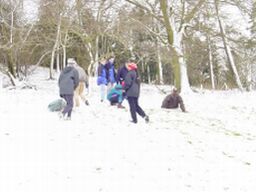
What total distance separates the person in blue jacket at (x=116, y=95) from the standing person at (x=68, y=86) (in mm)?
3170

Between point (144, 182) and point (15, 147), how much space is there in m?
2.95

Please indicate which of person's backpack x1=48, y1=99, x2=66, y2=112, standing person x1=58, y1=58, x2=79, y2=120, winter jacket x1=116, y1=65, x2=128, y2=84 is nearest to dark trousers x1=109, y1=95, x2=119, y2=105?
winter jacket x1=116, y1=65, x2=128, y2=84

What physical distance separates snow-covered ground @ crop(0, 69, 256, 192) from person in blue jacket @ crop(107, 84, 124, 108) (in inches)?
42.4

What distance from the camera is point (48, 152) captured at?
8.51 meters

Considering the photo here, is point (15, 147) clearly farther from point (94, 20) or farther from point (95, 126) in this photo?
point (94, 20)

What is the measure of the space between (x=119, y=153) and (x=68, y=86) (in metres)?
3.91

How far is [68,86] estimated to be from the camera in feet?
39.7

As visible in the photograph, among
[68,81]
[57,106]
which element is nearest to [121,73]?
[57,106]

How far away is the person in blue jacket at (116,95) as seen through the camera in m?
15.4

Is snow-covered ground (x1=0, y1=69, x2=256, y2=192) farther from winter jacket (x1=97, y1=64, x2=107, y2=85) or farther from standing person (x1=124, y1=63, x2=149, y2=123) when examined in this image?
winter jacket (x1=97, y1=64, x2=107, y2=85)

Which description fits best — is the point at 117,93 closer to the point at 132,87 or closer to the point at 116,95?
the point at 116,95

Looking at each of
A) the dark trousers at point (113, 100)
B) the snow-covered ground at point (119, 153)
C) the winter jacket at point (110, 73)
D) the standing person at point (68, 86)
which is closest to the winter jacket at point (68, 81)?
the standing person at point (68, 86)

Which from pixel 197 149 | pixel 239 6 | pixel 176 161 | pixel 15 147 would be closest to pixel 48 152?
pixel 15 147

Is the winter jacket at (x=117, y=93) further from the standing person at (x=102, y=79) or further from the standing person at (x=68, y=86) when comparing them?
the standing person at (x=68, y=86)
